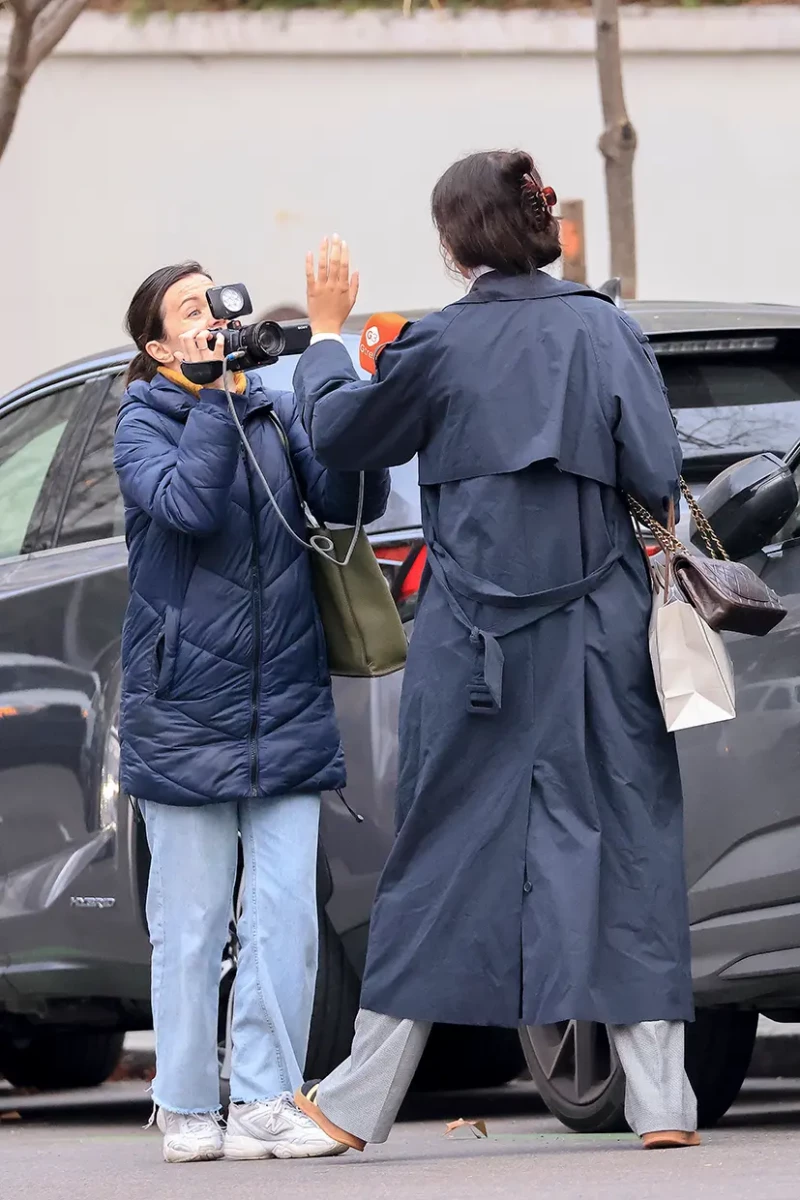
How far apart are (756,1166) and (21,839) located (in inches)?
91.1

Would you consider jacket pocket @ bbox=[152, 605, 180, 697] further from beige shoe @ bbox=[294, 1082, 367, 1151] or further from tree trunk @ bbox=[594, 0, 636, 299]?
tree trunk @ bbox=[594, 0, 636, 299]

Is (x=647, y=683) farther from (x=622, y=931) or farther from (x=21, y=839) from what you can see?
(x=21, y=839)

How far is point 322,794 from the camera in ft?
17.4

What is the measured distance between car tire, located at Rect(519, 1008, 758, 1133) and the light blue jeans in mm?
586

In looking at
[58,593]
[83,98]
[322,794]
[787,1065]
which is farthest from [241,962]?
[83,98]

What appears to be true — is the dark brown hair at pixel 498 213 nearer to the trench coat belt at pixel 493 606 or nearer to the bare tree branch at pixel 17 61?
the trench coat belt at pixel 493 606

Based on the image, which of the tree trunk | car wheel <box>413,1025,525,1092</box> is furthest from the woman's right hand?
the tree trunk

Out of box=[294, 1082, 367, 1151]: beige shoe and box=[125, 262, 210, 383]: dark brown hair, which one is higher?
box=[125, 262, 210, 383]: dark brown hair

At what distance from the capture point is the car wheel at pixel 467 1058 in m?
6.95

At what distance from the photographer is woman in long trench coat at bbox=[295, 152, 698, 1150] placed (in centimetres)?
437

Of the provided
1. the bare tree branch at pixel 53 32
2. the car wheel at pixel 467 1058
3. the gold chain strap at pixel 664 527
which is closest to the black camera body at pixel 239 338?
the gold chain strap at pixel 664 527

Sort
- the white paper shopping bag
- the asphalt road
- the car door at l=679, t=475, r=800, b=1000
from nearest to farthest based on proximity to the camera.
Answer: the asphalt road < the white paper shopping bag < the car door at l=679, t=475, r=800, b=1000

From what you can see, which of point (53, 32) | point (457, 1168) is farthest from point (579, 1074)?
point (53, 32)

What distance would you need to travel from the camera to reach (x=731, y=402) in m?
5.29
